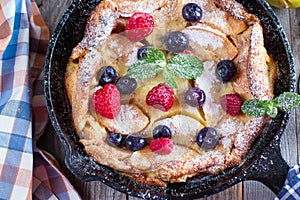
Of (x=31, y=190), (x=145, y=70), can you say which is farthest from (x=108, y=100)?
(x=31, y=190)

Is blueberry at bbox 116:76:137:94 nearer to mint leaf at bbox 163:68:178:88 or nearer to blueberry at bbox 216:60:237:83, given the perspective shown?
mint leaf at bbox 163:68:178:88

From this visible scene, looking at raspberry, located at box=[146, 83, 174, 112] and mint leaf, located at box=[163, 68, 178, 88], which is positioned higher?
mint leaf, located at box=[163, 68, 178, 88]

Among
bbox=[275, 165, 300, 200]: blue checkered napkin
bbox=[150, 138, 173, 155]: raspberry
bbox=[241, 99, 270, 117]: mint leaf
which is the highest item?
bbox=[241, 99, 270, 117]: mint leaf

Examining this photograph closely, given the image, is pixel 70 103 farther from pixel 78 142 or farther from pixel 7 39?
pixel 7 39

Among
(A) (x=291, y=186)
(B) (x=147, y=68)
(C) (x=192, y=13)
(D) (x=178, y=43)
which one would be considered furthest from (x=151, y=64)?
(A) (x=291, y=186)

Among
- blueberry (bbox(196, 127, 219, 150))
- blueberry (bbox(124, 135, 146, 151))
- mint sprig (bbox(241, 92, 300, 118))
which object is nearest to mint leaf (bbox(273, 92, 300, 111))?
mint sprig (bbox(241, 92, 300, 118))

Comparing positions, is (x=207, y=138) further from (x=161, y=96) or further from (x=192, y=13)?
(x=192, y=13)

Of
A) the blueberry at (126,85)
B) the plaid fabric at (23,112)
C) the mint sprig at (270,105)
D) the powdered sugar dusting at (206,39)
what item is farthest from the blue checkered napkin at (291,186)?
the plaid fabric at (23,112)
